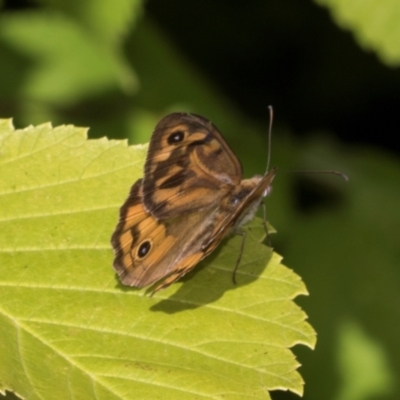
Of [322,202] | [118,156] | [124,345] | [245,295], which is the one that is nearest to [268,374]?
[245,295]

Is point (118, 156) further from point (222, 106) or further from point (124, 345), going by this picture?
point (222, 106)

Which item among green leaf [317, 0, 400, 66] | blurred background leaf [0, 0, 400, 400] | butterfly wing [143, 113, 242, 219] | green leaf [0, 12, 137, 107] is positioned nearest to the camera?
butterfly wing [143, 113, 242, 219]

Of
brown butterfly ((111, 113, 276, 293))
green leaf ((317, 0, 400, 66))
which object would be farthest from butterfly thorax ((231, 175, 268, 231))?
green leaf ((317, 0, 400, 66))

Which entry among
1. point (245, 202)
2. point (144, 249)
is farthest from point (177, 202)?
point (245, 202)

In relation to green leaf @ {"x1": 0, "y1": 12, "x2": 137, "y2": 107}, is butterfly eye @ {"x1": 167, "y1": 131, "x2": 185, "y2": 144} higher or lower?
higher

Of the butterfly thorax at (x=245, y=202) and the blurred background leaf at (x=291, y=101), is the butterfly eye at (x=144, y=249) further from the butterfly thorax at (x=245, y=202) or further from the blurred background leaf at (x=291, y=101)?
the blurred background leaf at (x=291, y=101)

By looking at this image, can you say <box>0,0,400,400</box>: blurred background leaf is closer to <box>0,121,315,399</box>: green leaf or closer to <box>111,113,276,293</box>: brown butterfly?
<box>111,113,276,293</box>: brown butterfly
